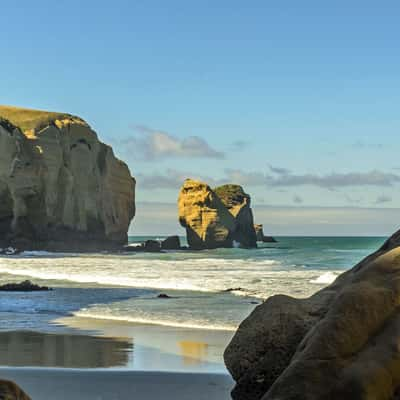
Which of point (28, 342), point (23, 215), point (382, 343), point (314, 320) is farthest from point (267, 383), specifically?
point (23, 215)

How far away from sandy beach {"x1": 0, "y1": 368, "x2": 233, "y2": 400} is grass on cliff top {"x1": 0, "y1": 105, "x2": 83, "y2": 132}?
238 ft

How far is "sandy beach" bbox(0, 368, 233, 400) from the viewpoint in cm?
873

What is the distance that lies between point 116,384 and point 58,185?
7102cm

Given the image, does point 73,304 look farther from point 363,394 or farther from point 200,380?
point 363,394

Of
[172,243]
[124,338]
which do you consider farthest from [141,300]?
[172,243]

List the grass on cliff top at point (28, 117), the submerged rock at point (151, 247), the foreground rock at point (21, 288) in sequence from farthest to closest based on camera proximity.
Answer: the submerged rock at point (151, 247)
the grass on cliff top at point (28, 117)
the foreground rock at point (21, 288)

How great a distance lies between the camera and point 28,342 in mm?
13375

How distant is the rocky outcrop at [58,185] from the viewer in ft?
240

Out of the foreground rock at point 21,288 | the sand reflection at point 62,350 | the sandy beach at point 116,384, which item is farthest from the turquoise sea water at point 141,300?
the sandy beach at point 116,384

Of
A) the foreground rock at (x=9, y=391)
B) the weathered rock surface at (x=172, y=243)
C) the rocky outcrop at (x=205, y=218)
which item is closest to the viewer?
the foreground rock at (x=9, y=391)

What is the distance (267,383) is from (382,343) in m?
2.19

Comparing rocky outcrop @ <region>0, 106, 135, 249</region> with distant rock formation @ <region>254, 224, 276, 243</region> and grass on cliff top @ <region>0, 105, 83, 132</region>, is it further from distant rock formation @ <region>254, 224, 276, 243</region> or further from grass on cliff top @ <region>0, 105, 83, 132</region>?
distant rock formation @ <region>254, 224, 276, 243</region>

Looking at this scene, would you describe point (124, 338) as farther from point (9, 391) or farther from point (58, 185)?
point (58, 185)

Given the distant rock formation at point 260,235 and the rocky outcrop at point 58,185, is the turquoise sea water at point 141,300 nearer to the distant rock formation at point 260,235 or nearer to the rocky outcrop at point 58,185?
the rocky outcrop at point 58,185
